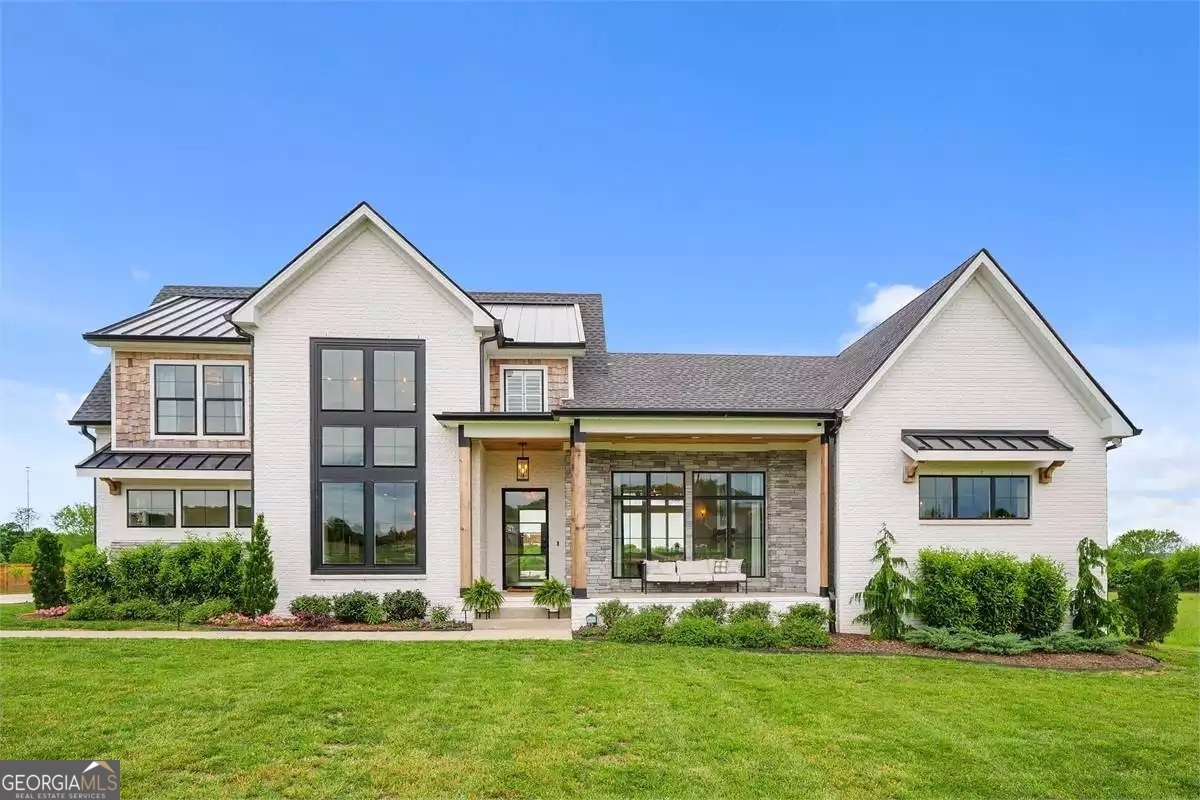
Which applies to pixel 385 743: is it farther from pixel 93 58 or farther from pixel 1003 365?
pixel 93 58

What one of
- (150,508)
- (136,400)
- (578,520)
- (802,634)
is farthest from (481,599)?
(136,400)

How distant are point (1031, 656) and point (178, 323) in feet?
61.6

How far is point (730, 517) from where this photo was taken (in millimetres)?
15438

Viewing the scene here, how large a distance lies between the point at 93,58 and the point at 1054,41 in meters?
18.7

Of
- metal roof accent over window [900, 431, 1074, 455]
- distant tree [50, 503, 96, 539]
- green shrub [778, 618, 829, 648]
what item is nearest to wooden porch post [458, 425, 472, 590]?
green shrub [778, 618, 829, 648]

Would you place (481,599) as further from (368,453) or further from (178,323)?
(178,323)

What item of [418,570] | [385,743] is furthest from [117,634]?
[385,743]

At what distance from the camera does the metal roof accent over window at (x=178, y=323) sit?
574 inches

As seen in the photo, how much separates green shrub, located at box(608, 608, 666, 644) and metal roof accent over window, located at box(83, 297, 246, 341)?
10173mm

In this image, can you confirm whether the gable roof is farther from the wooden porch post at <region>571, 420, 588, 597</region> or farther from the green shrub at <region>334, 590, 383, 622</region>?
the green shrub at <region>334, 590, 383, 622</region>

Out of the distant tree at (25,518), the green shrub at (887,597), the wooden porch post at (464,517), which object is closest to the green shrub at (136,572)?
the wooden porch post at (464,517)

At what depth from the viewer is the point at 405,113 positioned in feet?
59.3

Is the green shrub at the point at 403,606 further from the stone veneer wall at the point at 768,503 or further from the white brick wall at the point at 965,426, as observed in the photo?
the white brick wall at the point at 965,426

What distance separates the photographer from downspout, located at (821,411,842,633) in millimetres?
12703
